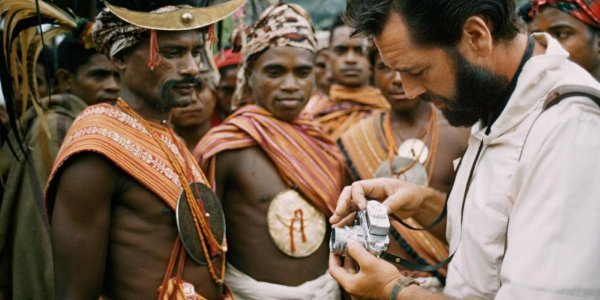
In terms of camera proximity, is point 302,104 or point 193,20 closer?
point 193,20

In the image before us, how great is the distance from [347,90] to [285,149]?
2042 millimetres

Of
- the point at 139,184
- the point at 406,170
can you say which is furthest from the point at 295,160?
the point at 139,184

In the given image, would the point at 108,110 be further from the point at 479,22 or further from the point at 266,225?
the point at 479,22

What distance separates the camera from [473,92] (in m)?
1.91

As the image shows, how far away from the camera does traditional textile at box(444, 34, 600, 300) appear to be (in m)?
1.45

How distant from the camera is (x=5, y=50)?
2520mm

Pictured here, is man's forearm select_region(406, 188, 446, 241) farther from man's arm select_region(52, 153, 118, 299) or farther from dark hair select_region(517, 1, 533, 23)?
dark hair select_region(517, 1, 533, 23)

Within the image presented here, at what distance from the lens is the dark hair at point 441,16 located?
180 centimetres

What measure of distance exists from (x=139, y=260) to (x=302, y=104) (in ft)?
5.28

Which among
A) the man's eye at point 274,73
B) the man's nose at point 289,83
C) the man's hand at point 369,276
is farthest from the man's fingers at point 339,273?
the man's eye at point 274,73

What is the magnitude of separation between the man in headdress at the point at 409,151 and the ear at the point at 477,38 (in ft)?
5.43

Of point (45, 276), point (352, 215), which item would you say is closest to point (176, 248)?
point (352, 215)

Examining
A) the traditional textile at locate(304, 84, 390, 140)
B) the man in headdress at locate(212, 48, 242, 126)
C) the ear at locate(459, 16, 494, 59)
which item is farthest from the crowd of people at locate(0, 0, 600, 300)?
the man in headdress at locate(212, 48, 242, 126)

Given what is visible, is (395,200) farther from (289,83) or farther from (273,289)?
(289,83)
